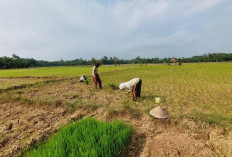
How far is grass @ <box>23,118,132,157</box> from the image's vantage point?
1.87m

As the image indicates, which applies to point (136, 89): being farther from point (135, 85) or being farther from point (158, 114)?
point (158, 114)

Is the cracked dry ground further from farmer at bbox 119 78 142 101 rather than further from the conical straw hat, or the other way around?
farmer at bbox 119 78 142 101

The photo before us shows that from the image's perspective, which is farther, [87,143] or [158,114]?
[158,114]

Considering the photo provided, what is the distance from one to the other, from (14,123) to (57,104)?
149cm

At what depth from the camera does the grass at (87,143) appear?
6.13 ft

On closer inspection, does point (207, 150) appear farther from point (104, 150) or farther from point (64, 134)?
point (64, 134)

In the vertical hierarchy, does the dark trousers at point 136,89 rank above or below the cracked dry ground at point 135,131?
above

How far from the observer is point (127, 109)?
3.98 m

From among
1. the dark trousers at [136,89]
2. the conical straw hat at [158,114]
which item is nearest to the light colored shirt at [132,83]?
the dark trousers at [136,89]

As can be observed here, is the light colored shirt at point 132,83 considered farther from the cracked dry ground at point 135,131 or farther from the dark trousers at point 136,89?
the cracked dry ground at point 135,131

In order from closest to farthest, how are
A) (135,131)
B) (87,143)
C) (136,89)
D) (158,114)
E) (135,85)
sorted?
(87,143) → (135,131) → (158,114) → (135,85) → (136,89)

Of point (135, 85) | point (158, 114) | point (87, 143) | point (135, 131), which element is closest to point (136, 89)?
point (135, 85)

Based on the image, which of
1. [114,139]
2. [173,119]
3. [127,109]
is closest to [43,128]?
[114,139]

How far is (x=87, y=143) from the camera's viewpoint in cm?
207
